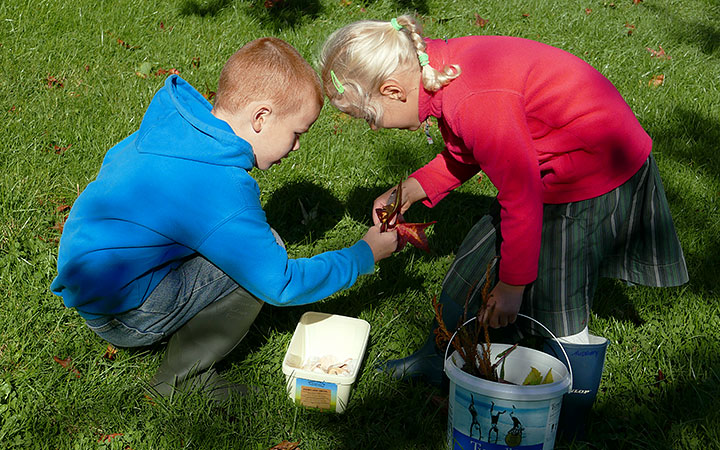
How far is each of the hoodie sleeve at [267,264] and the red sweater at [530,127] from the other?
1.86 ft

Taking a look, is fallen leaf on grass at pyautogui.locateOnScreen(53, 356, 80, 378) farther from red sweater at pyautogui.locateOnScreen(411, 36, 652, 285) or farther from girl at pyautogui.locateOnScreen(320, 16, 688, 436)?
red sweater at pyautogui.locateOnScreen(411, 36, 652, 285)

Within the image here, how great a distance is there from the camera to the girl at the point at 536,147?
1978mm

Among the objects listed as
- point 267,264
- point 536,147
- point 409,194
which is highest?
point 536,147

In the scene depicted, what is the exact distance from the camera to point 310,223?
3.32 meters

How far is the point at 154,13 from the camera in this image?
16.8 feet

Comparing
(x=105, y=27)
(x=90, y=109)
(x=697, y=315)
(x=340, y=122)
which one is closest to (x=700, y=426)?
(x=697, y=315)

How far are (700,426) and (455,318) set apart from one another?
91cm

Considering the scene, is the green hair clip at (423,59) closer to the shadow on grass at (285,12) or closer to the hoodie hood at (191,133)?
the hoodie hood at (191,133)

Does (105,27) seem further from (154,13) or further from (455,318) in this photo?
(455,318)

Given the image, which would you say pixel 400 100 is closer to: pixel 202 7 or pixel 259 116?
pixel 259 116

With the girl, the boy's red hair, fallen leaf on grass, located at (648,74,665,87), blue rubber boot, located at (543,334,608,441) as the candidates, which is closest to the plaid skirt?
the girl

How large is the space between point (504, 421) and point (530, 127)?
0.93 metres

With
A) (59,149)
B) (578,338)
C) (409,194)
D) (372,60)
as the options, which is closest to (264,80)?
(372,60)

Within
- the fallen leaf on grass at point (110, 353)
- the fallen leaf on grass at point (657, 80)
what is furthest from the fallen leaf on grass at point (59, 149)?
the fallen leaf on grass at point (657, 80)
